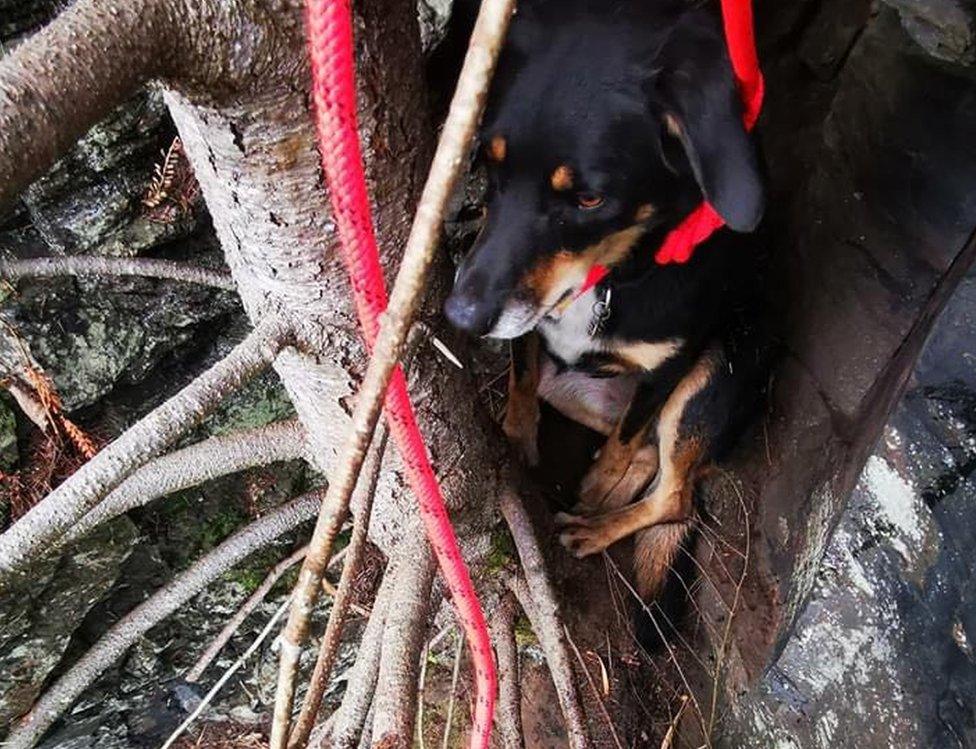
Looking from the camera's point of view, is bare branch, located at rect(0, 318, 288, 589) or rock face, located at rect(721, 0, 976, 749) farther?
rock face, located at rect(721, 0, 976, 749)

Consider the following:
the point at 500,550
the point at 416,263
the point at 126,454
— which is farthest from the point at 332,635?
the point at 500,550

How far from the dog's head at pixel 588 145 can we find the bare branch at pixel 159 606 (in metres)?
0.71

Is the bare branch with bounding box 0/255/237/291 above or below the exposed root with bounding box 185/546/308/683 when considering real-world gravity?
above

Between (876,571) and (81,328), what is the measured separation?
1.43 metres

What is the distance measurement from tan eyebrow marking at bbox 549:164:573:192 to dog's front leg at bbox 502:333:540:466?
69cm

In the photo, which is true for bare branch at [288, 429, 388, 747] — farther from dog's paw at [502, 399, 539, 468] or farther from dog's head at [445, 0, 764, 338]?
dog's paw at [502, 399, 539, 468]

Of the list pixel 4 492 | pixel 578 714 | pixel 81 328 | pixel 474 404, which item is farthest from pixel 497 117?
pixel 4 492

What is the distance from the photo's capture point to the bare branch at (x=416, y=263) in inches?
18.8

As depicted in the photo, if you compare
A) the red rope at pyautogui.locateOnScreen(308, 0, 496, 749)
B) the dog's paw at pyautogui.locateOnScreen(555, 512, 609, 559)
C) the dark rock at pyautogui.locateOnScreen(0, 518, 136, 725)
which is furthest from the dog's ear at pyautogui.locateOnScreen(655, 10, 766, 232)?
the dark rock at pyautogui.locateOnScreen(0, 518, 136, 725)

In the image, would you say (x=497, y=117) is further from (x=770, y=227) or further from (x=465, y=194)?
(x=770, y=227)

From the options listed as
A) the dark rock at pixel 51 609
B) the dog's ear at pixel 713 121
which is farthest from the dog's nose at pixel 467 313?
the dark rock at pixel 51 609

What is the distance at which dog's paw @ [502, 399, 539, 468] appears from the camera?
2.06 meters

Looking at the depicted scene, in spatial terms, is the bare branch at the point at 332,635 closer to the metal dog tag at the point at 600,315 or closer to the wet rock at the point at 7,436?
the metal dog tag at the point at 600,315

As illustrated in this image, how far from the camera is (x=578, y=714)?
5.01 ft
